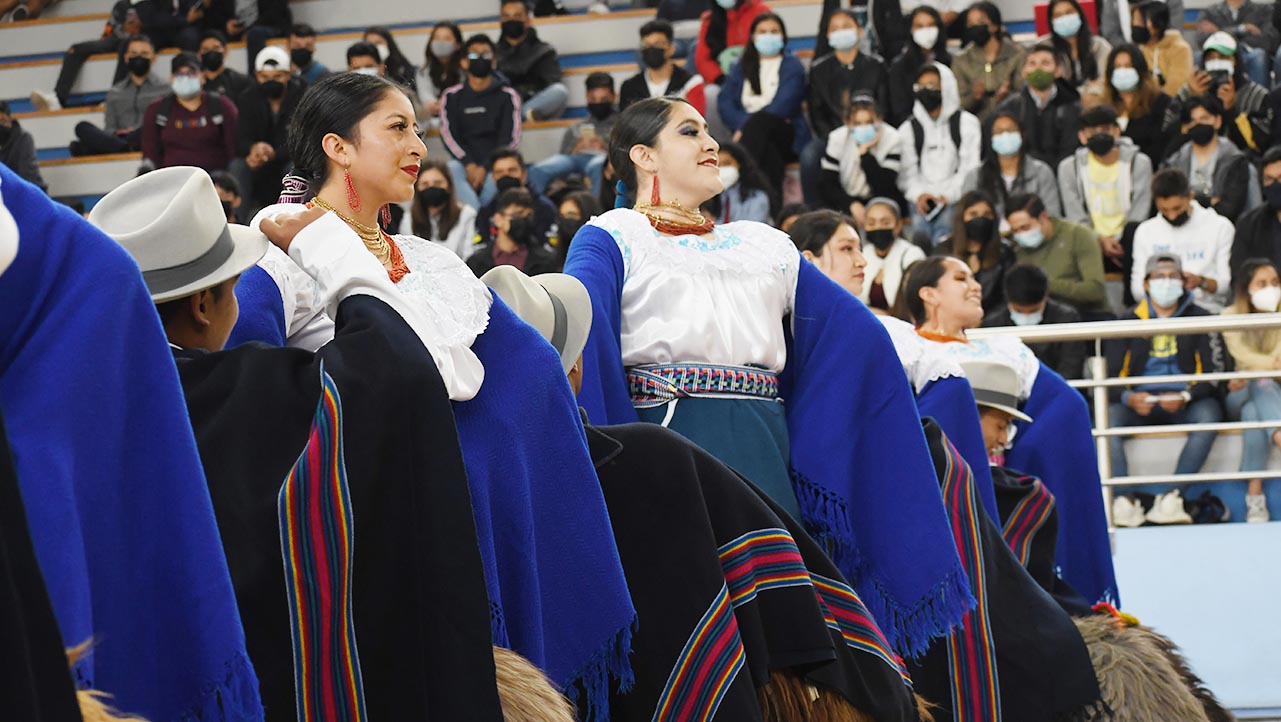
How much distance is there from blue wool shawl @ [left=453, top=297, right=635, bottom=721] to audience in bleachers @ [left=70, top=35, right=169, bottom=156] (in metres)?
8.51

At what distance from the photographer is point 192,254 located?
211cm

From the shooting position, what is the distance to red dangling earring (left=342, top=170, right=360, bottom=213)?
2609mm

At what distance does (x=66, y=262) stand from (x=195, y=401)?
0.37 metres

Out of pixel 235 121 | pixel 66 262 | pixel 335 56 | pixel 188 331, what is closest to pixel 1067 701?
pixel 188 331

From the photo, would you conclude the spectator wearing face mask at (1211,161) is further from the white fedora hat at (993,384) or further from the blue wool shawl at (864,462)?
the blue wool shawl at (864,462)

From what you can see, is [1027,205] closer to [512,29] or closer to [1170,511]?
[1170,511]

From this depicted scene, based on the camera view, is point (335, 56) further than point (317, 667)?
Yes

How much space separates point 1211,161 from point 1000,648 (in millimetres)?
5432

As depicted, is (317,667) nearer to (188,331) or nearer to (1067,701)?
(188,331)

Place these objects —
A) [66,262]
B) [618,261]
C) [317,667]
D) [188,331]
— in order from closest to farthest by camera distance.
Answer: [66,262], [317,667], [188,331], [618,261]

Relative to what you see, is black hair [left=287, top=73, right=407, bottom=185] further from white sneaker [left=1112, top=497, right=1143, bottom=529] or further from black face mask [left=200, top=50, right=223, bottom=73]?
black face mask [left=200, top=50, right=223, bottom=73]

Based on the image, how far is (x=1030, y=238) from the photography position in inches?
300

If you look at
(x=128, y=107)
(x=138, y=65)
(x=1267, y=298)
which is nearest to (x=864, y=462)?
(x=1267, y=298)

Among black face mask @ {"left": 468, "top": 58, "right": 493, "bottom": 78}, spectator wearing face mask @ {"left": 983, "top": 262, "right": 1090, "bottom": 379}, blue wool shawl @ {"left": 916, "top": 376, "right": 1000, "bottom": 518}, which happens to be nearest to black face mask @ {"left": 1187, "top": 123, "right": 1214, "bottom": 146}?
spectator wearing face mask @ {"left": 983, "top": 262, "right": 1090, "bottom": 379}
